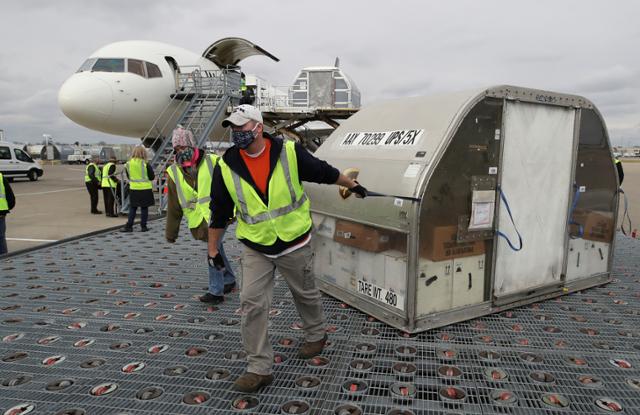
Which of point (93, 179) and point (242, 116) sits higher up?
point (242, 116)

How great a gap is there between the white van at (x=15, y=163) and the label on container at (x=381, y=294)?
23889 mm

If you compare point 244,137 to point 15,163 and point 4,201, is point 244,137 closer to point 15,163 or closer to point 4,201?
point 4,201

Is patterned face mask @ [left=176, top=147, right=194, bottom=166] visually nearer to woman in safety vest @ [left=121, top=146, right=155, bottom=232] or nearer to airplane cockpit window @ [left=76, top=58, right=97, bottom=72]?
woman in safety vest @ [left=121, top=146, right=155, bottom=232]

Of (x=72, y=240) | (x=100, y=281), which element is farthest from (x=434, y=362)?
(x=72, y=240)

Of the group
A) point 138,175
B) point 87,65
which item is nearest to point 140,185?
point 138,175

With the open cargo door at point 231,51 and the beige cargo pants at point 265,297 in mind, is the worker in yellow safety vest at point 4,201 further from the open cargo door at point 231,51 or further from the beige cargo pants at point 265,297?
the open cargo door at point 231,51

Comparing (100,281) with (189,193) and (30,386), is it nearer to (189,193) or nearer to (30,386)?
(189,193)

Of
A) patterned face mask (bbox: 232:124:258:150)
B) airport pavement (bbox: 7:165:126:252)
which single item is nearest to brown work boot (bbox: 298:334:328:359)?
patterned face mask (bbox: 232:124:258:150)

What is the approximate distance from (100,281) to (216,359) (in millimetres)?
2757

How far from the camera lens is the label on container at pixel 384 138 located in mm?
4129

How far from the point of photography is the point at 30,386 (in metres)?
2.96

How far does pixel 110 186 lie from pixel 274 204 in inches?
388

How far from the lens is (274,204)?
3100mm

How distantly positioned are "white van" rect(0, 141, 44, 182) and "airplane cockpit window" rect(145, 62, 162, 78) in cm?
1323
